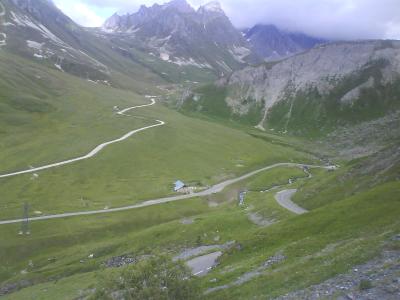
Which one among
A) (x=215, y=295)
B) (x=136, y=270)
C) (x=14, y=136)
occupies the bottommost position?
(x=14, y=136)

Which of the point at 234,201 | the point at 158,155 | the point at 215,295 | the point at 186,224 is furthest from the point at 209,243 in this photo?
the point at 158,155

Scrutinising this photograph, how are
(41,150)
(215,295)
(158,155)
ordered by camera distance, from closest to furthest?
(215,295)
(41,150)
(158,155)

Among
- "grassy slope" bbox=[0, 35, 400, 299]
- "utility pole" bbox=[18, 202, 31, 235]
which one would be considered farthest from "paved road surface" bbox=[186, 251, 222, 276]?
"utility pole" bbox=[18, 202, 31, 235]

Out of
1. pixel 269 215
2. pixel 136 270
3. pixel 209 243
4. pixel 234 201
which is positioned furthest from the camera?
pixel 234 201

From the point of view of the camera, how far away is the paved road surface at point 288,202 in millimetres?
92000

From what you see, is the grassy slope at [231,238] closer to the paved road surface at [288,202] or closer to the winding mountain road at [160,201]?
the paved road surface at [288,202]

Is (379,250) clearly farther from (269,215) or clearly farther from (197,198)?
(197,198)

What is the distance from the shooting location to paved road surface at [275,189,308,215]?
92.0 m

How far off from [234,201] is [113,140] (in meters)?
86.8

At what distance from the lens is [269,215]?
90.6 m

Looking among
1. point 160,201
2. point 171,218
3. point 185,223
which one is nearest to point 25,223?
point 171,218

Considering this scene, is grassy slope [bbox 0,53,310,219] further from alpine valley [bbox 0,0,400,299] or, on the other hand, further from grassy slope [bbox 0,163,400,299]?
grassy slope [bbox 0,163,400,299]

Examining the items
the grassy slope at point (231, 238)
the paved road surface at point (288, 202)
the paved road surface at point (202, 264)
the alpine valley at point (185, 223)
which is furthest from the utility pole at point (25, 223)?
the paved road surface at point (288, 202)

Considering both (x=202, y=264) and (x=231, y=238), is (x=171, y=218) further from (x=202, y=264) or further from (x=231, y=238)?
(x=202, y=264)
